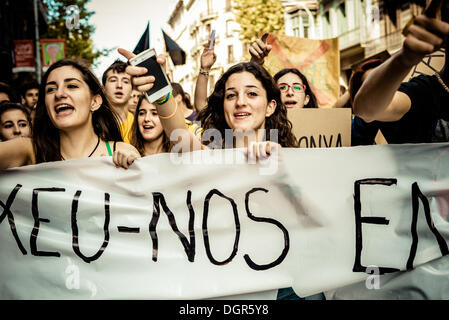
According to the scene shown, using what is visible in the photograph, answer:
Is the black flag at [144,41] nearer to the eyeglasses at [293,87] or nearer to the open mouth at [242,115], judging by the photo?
the open mouth at [242,115]

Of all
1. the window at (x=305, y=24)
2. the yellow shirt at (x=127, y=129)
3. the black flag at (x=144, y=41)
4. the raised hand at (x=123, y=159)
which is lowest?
the raised hand at (x=123, y=159)

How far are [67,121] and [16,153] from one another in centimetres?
31

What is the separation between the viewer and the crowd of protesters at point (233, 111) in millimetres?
1719

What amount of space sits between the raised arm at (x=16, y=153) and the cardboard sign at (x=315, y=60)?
9.62 ft

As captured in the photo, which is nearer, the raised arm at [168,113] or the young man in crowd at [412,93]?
the young man in crowd at [412,93]

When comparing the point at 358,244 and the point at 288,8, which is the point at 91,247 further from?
the point at 288,8

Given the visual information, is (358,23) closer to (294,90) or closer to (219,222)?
(294,90)

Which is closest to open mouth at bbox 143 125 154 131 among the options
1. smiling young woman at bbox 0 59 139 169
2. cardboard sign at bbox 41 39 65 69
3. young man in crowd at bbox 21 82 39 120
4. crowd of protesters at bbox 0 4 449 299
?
crowd of protesters at bbox 0 4 449 299

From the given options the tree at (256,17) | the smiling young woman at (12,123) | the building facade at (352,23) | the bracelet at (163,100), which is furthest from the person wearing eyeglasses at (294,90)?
the tree at (256,17)

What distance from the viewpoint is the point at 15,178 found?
2.33 metres

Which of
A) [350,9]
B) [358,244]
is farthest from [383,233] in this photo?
[350,9]

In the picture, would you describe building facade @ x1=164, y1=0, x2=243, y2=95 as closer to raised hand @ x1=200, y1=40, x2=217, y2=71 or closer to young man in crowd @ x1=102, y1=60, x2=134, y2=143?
young man in crowd @ x1=102, y1=60, x2=134, y2=143

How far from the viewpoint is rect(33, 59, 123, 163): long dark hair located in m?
2.54

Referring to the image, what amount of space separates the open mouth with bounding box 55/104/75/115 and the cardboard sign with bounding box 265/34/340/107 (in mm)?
2718
